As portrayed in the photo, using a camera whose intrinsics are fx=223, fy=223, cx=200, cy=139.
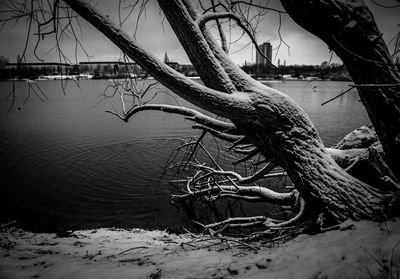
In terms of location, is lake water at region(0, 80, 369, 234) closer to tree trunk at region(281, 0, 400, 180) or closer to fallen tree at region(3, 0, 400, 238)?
fallen tree at region(3, 0, 400, 238)

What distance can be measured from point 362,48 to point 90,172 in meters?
10.1

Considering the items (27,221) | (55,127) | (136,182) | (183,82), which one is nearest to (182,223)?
(136,182)

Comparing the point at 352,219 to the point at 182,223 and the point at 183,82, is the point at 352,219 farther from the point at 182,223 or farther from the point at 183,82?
the point at 182,223

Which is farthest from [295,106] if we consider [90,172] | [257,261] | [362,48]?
[90,172]

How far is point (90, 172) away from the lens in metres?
9.63

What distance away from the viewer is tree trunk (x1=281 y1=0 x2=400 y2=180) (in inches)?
73.9

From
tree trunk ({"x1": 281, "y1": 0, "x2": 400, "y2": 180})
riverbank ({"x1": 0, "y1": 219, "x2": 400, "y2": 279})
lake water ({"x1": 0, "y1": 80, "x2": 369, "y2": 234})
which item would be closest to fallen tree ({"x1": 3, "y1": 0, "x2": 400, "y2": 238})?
tree trunk ({"x1": 281, "y1": 0, "x2": 400, "y2": 180})

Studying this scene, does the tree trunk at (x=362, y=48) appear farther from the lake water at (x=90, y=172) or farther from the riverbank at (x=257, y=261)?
the lake water at (x=90, y=172)

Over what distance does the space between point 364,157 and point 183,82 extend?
96.7 inches

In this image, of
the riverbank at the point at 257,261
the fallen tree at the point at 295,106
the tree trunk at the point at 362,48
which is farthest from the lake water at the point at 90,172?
the tree trunk at the point at 362,48

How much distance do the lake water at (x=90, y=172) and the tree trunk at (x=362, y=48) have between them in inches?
102

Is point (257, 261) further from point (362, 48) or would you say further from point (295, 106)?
point (362, 48)

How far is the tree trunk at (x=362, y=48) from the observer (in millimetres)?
1876

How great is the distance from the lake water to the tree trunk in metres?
2.60
